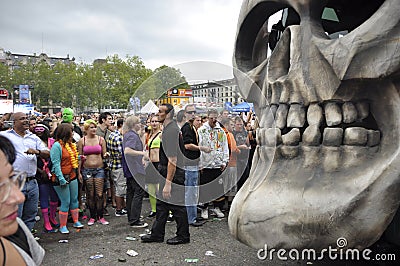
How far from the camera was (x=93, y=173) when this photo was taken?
6586mm

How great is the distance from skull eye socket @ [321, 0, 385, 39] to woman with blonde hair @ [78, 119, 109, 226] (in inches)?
167

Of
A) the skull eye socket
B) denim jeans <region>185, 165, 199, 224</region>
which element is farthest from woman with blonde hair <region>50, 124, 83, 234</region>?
the skull eye socket

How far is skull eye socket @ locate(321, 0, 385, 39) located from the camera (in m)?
3.46

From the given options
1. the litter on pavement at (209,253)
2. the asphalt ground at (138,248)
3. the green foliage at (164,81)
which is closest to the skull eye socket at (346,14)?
the green foliage at (164,81)

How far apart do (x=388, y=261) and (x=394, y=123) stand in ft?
4.91

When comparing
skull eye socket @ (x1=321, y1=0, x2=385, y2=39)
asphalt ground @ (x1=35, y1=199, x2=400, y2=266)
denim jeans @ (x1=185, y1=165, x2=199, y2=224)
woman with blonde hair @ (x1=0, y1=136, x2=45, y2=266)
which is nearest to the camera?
woman with blonde hair @ (x1=0, y1=136, x2=45, y2=266)

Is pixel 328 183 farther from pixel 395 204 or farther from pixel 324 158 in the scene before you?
pixel 395 204

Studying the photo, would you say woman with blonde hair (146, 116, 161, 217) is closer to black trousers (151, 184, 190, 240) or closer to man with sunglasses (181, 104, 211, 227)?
man with sunglasses (181, 104, 211, 227)

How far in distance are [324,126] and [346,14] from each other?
1609 millimetres

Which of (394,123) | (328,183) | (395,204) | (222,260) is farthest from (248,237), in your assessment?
(222,260)

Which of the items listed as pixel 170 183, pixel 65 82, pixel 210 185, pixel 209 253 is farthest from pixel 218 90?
pixel 65 82

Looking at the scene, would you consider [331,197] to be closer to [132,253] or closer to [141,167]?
[132,253]

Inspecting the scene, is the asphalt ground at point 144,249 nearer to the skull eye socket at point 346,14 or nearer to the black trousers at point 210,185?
the black trousers at point 210,185

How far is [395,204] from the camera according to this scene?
239cm
